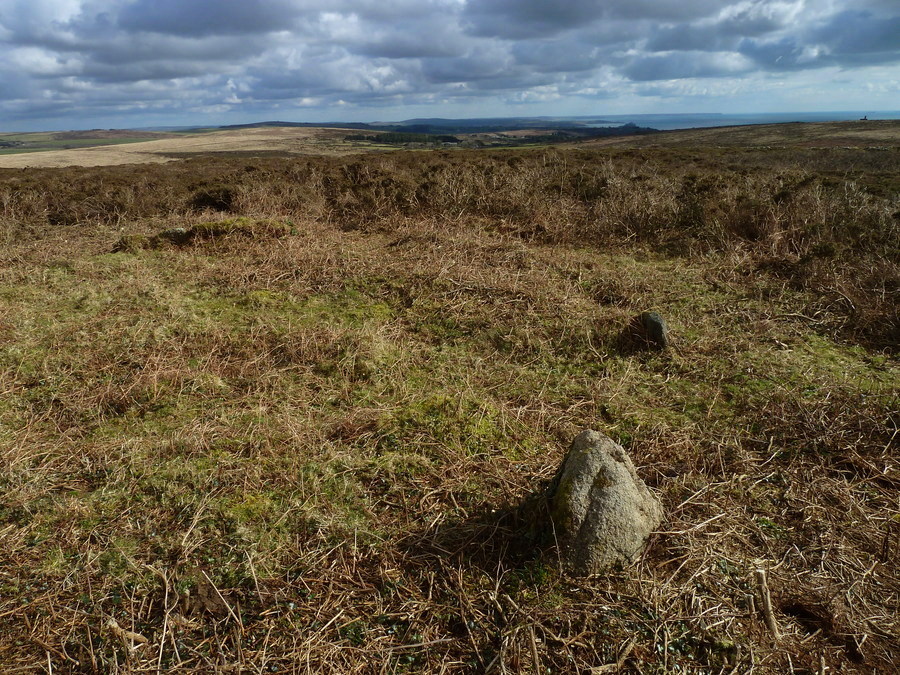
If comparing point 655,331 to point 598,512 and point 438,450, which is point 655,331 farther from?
point 598,512

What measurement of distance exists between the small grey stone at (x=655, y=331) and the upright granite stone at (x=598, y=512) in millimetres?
2504

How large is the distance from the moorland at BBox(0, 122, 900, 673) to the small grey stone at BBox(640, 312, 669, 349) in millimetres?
127

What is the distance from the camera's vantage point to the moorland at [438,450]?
211 centimetres

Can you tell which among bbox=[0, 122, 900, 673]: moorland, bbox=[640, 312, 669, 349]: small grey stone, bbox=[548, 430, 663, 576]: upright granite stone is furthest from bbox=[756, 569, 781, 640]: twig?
bbox=[640, 312, 669, 349]: small grey stone

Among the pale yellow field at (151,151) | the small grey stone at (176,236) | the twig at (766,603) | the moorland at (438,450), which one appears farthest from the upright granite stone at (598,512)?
the pale yellow field at (151,151)

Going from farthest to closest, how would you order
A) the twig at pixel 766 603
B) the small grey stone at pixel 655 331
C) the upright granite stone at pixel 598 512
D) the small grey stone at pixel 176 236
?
the small grey stone at pixel 176 236
the small grey stone at pixel 655 331
the upright granite stone at pixel 598 512
the twig at pixel 766 603

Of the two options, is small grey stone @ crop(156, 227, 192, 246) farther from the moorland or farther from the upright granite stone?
the upright granite stone

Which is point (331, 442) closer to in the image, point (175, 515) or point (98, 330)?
point (175, 515)

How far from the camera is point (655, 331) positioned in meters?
4.72

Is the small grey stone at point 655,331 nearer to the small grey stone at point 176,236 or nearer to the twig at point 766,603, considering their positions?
the twig at point 766,603

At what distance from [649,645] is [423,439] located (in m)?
1.77

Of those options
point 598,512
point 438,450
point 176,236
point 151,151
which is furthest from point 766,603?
point 151,151

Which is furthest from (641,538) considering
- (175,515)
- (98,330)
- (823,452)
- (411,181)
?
(411,181)

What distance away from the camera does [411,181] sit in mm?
11828
